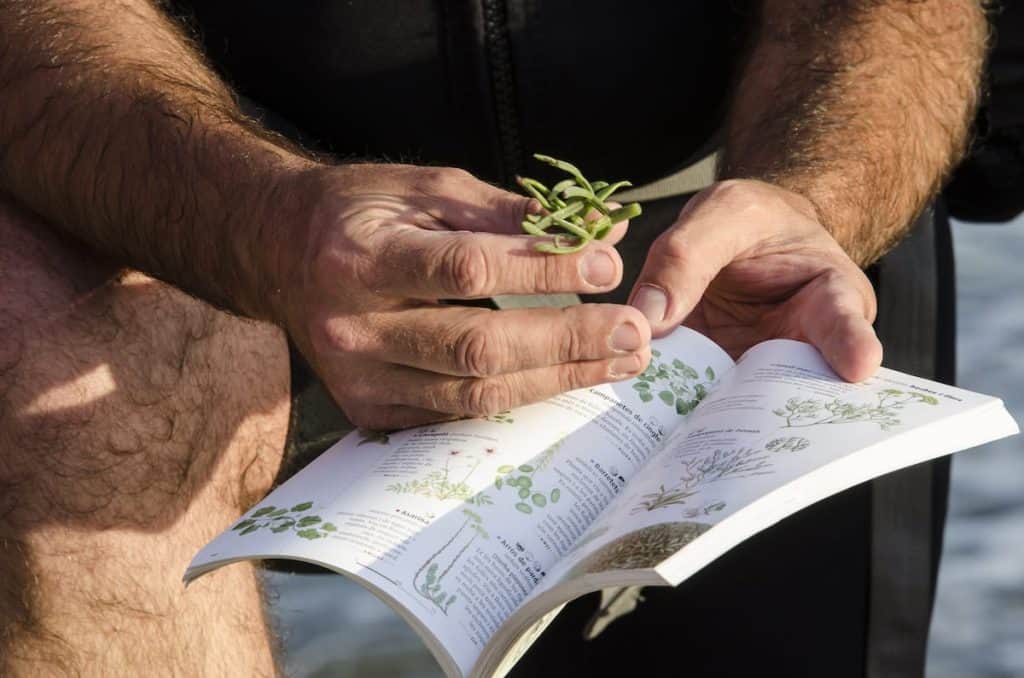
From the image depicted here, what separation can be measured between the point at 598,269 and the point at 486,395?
0.45ft

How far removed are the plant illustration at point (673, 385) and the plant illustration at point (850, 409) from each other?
0.12 metres

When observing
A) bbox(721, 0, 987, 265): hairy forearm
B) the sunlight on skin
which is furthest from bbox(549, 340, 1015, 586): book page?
the sunlight on skin

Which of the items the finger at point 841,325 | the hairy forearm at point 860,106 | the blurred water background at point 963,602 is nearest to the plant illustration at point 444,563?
the finger at point 841,325

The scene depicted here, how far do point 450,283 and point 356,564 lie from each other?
22 cm

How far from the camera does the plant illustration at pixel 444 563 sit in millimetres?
955

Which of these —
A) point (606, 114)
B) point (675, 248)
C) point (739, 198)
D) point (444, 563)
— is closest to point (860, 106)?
point (606, 114)

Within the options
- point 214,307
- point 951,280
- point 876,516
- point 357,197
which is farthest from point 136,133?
point 951,280

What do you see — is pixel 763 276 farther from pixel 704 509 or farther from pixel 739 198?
pixel 704 509

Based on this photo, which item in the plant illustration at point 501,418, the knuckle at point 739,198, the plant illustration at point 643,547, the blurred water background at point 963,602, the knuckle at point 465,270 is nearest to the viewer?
the plant illustration at point 643,547

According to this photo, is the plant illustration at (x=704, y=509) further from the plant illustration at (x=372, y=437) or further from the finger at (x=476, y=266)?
the plant illustration at (x=372, y=437)

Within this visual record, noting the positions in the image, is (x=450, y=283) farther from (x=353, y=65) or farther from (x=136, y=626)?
(x=353, y=65)

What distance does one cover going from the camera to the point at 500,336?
101 cm

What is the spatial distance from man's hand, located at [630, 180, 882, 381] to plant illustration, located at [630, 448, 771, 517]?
163 mm

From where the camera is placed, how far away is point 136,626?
1.21 meters
